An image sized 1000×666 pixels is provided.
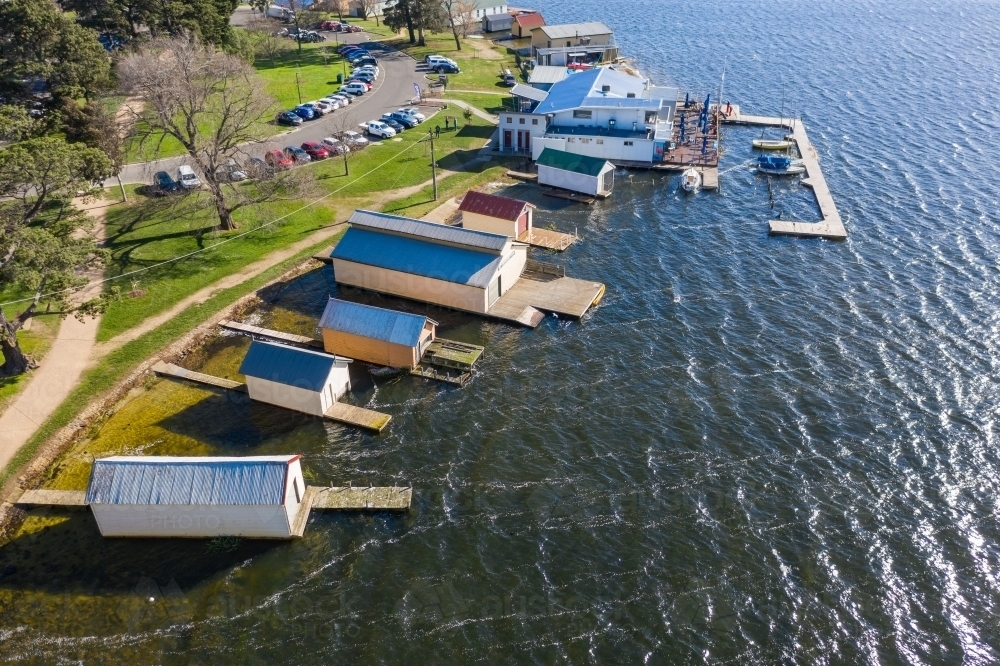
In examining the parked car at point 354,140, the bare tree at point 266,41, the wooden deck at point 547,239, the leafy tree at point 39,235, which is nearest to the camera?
the leafy tree at point 39,235

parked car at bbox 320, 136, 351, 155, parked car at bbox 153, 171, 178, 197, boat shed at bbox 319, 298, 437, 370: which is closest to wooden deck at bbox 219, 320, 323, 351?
boat shed at bbox 319, 298, 437, 370

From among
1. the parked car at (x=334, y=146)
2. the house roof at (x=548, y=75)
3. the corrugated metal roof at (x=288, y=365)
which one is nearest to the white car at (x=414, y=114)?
the parked car at (x=334, y=146)

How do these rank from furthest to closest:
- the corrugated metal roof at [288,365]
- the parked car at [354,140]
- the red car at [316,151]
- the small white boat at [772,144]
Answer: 1. the small white boat at [772,144]
2. the parked car at [354,140]
3. the red car at [316,151]
4. the corrugated metal roof at [288,365]

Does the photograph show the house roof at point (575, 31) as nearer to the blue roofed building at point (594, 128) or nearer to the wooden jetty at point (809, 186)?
the wooden jetty at point (809, 186)

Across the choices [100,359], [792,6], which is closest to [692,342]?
[100,359]

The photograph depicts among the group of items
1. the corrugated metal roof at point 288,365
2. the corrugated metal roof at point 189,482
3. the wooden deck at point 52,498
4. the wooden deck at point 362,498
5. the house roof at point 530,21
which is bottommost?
the wooden deck at point 52,498

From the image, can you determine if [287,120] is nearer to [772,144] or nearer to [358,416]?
[772,144]

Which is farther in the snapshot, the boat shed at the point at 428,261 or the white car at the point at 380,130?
the white car at the point at 380,130
